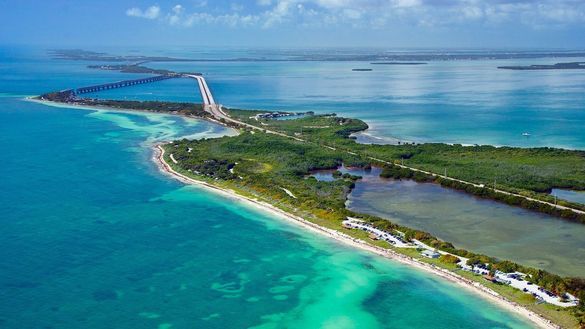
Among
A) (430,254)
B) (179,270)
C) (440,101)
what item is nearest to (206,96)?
(440,101)

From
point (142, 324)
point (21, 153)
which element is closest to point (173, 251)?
point (142, 324)

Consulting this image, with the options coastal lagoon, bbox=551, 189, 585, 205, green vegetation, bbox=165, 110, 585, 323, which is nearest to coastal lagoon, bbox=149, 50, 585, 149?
green vegetation, bbox=165, 110, 585, 323

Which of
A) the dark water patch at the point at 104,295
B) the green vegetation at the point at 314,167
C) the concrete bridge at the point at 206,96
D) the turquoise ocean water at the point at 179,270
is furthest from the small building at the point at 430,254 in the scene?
the concrete bridge at the point at 206,96

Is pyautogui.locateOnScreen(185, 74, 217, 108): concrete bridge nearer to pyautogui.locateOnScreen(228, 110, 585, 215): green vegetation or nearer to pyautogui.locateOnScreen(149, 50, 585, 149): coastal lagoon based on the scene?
pyautogui.locateOnScreen(149, 50, 585, 149): coastal lagoon

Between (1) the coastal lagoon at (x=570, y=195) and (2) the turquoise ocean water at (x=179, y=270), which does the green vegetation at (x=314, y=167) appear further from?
(2) the turquoise ocean water at (x=179, y=270)

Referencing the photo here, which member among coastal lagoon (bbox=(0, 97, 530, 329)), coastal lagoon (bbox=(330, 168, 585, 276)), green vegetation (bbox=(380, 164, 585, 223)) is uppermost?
green vegetation (bbox=(380, 164, 585, 223))

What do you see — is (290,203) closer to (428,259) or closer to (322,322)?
(428,259)

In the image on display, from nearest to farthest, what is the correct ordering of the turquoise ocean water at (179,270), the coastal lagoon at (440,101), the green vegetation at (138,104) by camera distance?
1. the turquoise ocean water at (179,270)
2. the coastal lagoon at (440,101)
3. the green vegetation at (138,104)
